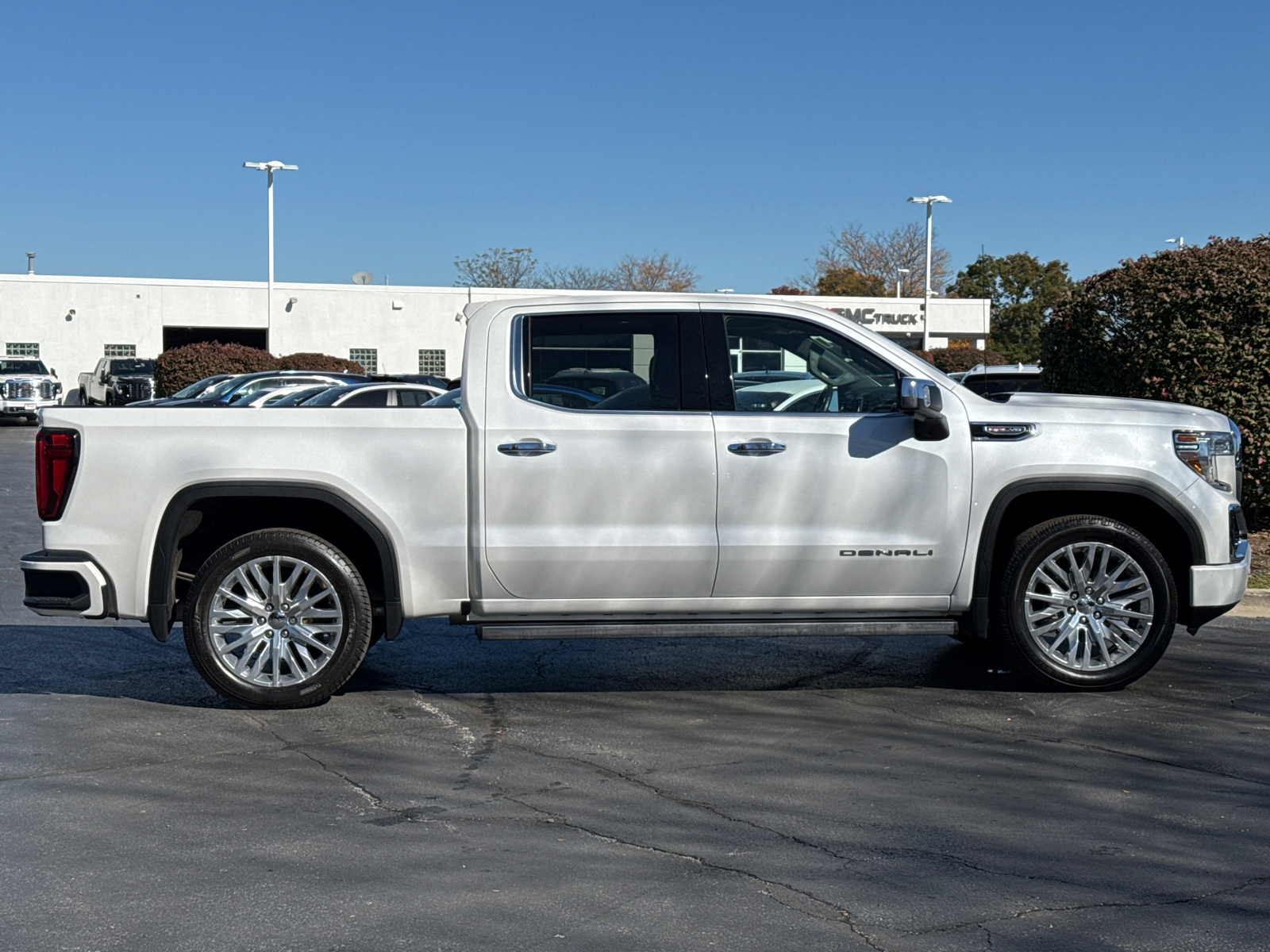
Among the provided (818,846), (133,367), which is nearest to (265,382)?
(133,367)

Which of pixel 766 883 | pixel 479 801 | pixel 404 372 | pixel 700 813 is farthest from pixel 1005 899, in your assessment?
pixel 404 372

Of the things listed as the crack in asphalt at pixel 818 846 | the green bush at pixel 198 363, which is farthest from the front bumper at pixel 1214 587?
the green bush at pixel 198 363

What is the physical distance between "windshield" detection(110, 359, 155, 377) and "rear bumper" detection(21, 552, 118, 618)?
37279 millimetres

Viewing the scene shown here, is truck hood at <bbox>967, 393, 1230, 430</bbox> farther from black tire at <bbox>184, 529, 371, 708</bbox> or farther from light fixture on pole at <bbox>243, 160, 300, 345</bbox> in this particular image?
light fixture on pole at <bbox>243, 160, 300, 345</bbox>

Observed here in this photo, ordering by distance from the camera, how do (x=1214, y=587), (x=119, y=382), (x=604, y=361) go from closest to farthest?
(x=604, y=361) → (x=1214, y=587) → (x=119, y=382)

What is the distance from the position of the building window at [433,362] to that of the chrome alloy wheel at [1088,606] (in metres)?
49.2

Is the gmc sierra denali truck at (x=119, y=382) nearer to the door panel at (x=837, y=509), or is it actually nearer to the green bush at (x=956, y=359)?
the green bush at (x=956, y=359)

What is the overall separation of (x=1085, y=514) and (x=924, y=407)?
3.80 ft

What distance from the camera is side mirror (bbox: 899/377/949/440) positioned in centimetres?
654

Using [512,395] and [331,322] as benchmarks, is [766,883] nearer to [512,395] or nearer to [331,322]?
[512,395]

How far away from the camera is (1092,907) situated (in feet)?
13.5

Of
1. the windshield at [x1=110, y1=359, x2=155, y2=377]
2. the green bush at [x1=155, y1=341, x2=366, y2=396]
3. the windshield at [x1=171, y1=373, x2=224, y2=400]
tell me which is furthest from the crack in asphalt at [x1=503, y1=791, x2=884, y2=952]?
the windshield at [x1=110, y1=359, x2=155, y2=377]

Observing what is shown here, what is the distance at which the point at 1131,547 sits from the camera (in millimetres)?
6883

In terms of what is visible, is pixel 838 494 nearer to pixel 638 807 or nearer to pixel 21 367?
pixel 638 807
